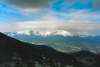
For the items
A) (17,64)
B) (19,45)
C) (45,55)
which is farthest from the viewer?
(19,45)

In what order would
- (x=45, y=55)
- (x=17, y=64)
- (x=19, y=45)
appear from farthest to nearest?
(x=19, y=45)
(x=45, y=55)
(x=17, y=64)

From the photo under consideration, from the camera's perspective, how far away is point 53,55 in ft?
109

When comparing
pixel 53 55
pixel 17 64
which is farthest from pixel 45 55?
pixel 17 64

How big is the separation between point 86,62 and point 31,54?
7.08 m

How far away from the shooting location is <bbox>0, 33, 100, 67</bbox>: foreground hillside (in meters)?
30.8

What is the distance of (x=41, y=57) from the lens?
109 ft

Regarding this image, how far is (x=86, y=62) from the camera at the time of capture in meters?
31.3

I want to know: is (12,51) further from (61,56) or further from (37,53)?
(61,56)

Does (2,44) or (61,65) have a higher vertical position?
(2,44)

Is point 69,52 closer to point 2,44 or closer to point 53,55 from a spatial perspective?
point 53,55

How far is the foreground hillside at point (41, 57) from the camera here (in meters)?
30.8

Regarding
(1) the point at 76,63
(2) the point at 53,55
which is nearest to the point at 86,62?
(1) the point at 76,63

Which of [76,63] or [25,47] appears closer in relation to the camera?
[76,63]

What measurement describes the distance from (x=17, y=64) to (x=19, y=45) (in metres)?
5.58
